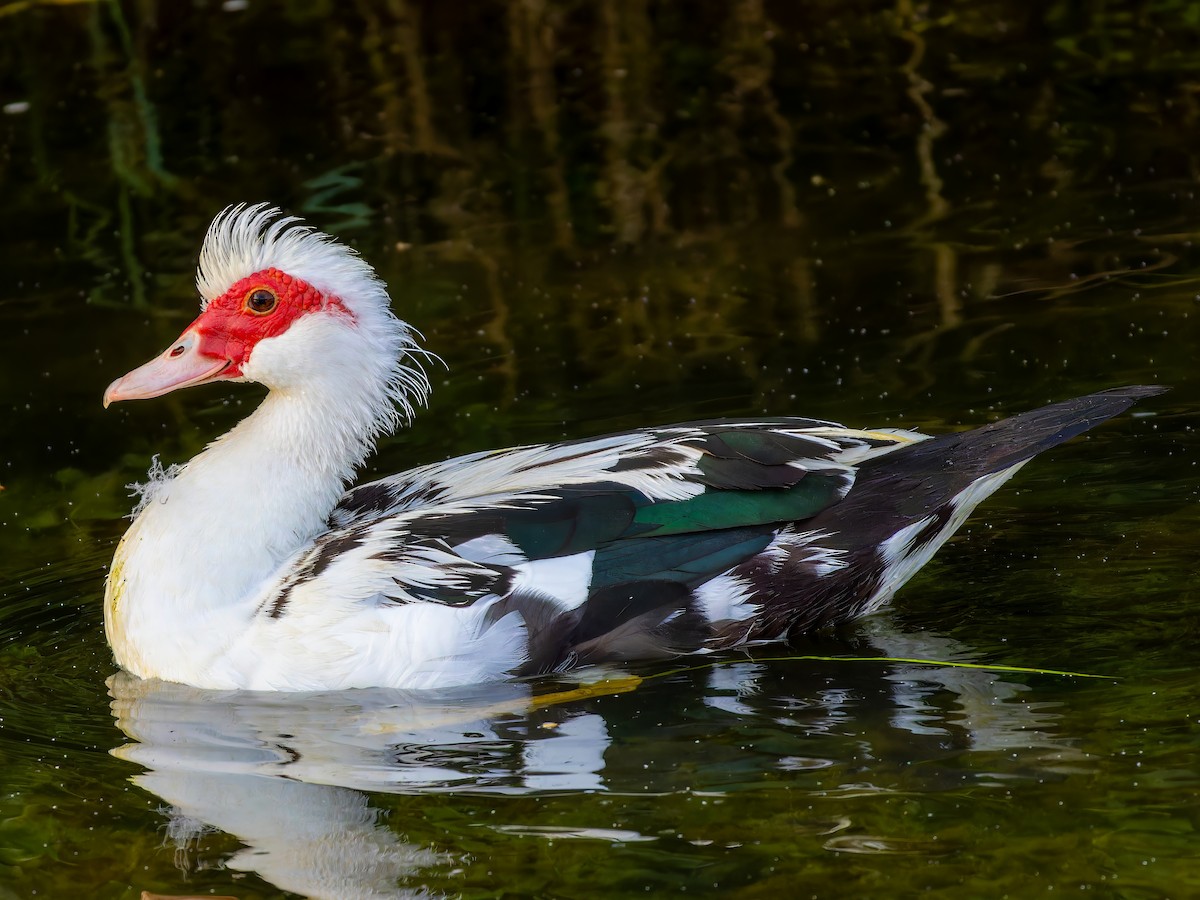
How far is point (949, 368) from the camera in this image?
8438 millimetres

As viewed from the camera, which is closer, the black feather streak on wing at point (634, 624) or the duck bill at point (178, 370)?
the black feather streak on wing at point (634, 624)

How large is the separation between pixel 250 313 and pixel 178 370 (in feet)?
1.12

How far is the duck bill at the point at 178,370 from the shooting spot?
6.27 m

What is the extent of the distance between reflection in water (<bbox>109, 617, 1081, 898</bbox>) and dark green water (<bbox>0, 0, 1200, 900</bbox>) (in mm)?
18

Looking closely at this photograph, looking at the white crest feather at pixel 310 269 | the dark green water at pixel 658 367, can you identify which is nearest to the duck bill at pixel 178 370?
the white crest feather at pixel 310 269

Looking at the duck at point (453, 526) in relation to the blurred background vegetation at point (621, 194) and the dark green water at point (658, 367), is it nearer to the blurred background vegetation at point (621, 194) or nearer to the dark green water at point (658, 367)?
the dark green water at point (658, 367)

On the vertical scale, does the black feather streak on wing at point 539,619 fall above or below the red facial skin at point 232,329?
below

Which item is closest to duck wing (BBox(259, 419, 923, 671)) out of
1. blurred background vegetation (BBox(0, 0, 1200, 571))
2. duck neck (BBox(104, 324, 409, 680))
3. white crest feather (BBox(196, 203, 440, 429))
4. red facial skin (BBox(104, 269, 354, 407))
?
duck neck (BBox(104, 324, 409, 680))

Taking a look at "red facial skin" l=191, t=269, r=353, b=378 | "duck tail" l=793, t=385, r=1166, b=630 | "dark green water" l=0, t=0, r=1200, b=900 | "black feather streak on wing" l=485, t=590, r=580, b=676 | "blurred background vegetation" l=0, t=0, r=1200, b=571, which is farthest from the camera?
"blurred background vegetation" l=0, t=0, r=1200, b=571

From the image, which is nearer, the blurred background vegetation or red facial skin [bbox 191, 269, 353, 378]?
red facial skin [bbox 191, 269, 353, 378]

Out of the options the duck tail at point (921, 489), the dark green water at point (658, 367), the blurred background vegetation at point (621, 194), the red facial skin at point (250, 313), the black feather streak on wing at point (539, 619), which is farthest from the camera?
the blurred background vegetation at point (621, 194)

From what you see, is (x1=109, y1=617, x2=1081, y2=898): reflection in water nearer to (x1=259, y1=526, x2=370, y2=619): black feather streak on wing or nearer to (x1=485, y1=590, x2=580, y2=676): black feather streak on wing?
(x1=485, y1=590, x2=580, y2=676): black feather streak on wing

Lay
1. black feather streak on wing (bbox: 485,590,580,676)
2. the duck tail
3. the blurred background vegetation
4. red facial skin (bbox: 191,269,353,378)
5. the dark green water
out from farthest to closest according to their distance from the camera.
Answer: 1. the blurred background vegetation
2. red facial skin (bbox: 191,269,353,378)
3. the duck tail
4. black feather streak on wing (bbox: 485,590,580,676)
5. the dark green water

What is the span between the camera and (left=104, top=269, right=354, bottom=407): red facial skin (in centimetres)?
623
